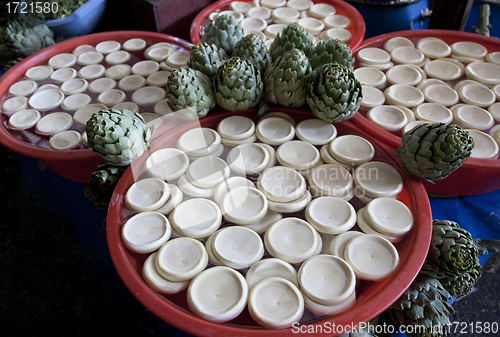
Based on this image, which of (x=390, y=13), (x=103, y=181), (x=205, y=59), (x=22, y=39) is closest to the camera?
(x=103, y=181)

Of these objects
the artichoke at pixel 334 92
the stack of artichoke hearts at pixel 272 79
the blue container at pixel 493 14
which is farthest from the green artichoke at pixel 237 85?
the blue container at pixel 493 14

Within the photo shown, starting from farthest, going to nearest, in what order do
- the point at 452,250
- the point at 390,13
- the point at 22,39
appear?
1. the point at 390,13
2. the point at 22,39
3. the point at 452,250

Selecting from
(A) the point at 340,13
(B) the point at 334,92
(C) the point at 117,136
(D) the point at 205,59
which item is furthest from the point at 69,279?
(A) the point at 340,13

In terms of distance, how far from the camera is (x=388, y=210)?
0.84 meters

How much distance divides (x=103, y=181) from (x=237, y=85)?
45 cm

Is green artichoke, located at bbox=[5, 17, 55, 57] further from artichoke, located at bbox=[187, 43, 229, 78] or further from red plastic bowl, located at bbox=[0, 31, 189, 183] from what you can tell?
artichoke, located at bbox=[187, 43, 229, 78]

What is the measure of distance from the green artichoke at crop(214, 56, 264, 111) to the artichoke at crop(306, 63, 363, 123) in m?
0.16

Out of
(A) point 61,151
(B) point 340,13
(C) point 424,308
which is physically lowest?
(C) point 424,308

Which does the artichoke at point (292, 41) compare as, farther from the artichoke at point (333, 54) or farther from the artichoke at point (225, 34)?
the artichoke at point (225, 34)

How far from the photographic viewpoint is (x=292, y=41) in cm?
111

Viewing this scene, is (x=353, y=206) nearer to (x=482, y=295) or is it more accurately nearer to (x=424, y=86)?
(x=424, y=86)

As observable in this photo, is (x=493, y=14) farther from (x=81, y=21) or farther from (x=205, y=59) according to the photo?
(x=81, y=21)

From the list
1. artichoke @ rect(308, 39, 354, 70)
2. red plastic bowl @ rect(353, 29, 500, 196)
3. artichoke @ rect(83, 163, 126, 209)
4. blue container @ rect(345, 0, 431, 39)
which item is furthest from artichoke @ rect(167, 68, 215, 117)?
blue container @ rect(345, 0, 431, 39)

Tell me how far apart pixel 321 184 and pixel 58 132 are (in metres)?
0.86
